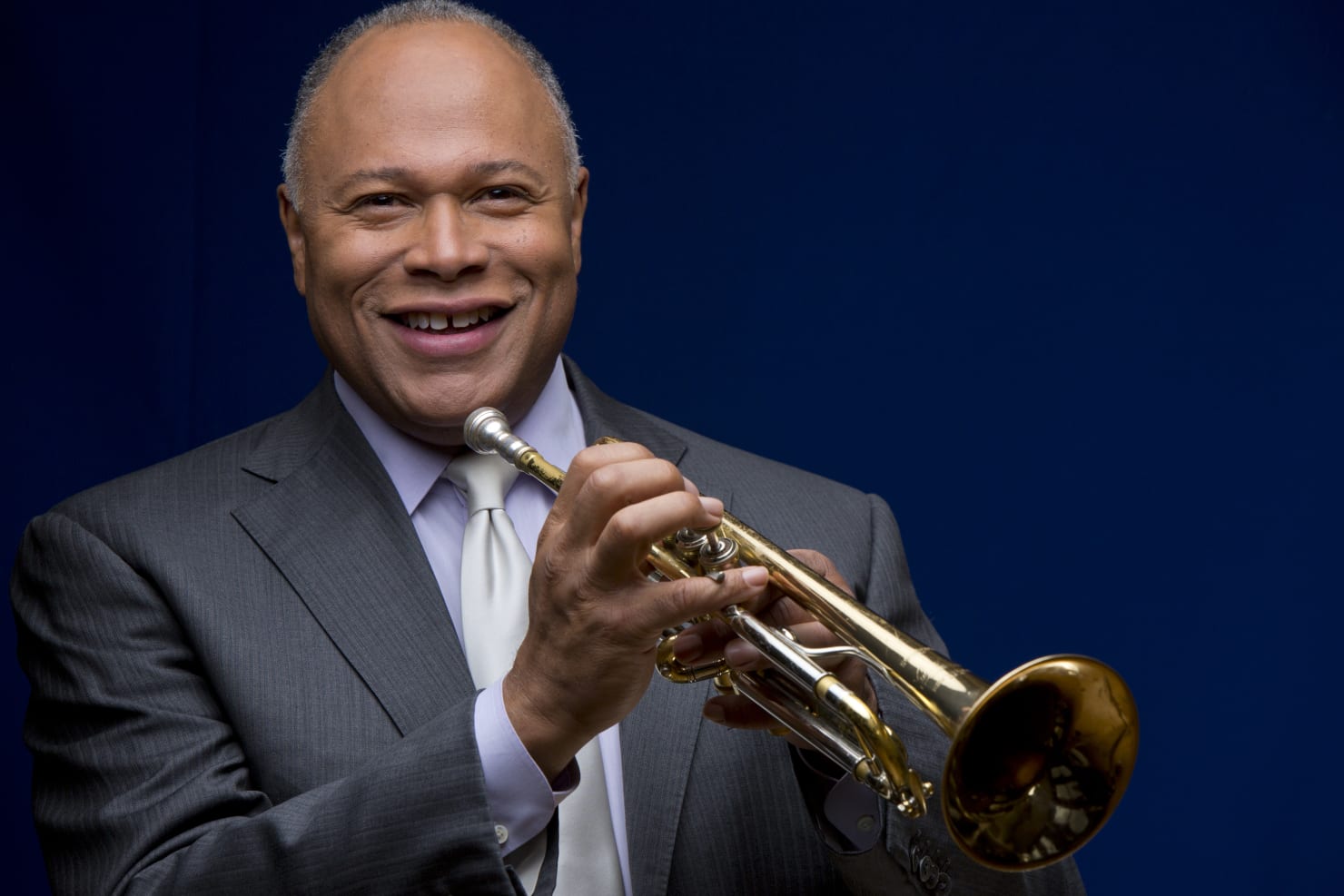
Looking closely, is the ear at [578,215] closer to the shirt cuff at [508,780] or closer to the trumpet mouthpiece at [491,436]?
the trumpet mouthpiece at [491,436]

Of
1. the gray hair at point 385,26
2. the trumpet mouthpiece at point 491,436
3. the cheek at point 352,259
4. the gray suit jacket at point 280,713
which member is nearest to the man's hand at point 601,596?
the gray suit jacket at point 280,713

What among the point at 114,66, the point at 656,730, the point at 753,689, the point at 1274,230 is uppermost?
the point at 114,66

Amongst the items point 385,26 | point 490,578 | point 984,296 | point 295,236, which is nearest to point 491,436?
point 490,578

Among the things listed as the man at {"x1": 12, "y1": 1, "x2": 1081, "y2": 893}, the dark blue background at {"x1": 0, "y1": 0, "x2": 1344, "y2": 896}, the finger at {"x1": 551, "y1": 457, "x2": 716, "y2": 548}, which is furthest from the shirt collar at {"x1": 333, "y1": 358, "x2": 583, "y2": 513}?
the dark blue background at {"x1": 0, "y1": 0, "x2": 1344, "y2": 896}

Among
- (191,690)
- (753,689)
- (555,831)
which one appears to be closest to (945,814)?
(753,689)

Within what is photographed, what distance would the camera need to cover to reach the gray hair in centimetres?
221

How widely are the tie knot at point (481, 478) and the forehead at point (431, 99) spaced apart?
0.41 metres

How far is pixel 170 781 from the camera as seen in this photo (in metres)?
1.84

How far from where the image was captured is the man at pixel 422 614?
5.44ft

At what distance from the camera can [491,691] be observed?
170cm

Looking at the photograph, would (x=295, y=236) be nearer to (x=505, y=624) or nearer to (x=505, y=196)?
(x=505, y=196)

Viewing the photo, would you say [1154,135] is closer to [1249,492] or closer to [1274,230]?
[1274,230]

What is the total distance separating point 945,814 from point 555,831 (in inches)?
18.0

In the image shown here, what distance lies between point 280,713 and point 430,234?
2.10 feet
